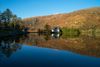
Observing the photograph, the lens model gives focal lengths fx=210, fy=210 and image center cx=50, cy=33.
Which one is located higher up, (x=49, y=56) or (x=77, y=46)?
(x=49, y=56)

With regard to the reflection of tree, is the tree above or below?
above

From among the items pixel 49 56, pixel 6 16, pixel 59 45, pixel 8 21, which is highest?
pixel 6 16

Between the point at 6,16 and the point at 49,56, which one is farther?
the point at 6,16

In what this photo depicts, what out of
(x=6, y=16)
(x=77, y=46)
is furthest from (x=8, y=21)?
(x=77, y=46)

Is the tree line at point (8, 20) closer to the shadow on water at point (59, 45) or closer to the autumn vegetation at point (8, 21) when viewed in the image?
the autumn vegetation at point (8, 21)

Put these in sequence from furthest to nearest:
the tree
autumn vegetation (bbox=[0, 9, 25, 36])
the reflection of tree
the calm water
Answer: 1. the tree
2. autumn vegetation (bbox=[0, 9, 25, 36])
3. the reflection of tree
4. the calm water

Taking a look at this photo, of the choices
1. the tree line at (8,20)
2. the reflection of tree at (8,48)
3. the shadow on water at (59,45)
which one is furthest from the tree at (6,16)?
the reflection of tree at (8,48)

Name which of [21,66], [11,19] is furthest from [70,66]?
[11,19]

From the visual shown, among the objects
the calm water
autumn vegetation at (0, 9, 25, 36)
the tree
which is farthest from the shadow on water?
the tree

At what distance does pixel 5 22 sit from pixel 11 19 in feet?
30.7

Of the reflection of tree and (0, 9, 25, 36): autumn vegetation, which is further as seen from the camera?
(0, 9, 25, 36): autumn vegetation

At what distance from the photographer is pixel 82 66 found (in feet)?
61.8

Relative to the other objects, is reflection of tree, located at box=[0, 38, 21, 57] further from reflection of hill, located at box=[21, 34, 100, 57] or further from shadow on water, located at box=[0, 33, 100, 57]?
reflection of hill, located at box=[21, 34, 100, 57]

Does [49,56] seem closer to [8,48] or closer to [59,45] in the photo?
[8,48]
